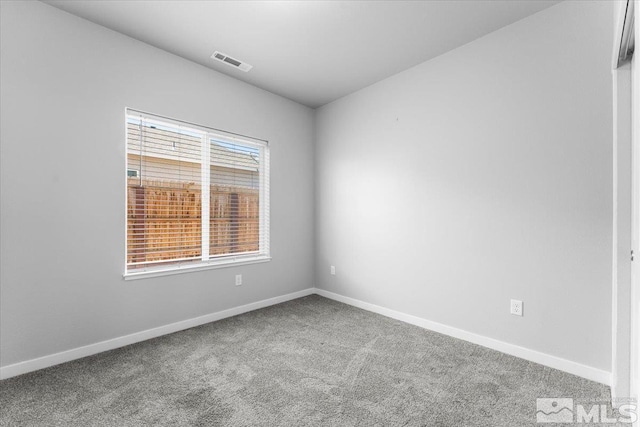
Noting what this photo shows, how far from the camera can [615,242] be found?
6.03ft

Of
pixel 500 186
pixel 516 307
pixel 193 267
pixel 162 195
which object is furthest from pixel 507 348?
pixel 162 195

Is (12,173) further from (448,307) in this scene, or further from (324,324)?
(448,307)

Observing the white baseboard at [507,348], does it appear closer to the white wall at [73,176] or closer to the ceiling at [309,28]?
the white wall at [73,176]

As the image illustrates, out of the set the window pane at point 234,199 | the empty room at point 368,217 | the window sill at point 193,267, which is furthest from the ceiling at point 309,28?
the window sill at point 193,267

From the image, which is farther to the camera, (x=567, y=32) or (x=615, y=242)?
(x=567, y=32)

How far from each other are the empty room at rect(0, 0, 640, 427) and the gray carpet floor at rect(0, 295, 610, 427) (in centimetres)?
2

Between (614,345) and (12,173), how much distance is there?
13.7 ft

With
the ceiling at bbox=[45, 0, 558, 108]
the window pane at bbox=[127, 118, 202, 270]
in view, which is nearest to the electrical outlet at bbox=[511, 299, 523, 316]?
the ceiling at bbox=[45, 0, 558, 108]

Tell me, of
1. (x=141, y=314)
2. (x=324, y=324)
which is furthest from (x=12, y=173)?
(x=324, y=324)

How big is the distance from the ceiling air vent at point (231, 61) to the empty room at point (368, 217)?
0.02 m

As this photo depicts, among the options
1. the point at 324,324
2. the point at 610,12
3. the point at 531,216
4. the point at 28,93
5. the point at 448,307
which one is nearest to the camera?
the point at 610,12

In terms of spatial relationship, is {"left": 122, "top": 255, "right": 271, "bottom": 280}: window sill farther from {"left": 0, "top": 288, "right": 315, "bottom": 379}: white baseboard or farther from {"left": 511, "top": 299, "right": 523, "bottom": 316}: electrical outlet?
{"left": 511, "top": 299, "right": 523, "bottom": 316}: electrical outlet

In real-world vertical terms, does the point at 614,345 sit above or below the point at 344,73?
below

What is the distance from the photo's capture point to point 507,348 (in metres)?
2.42
